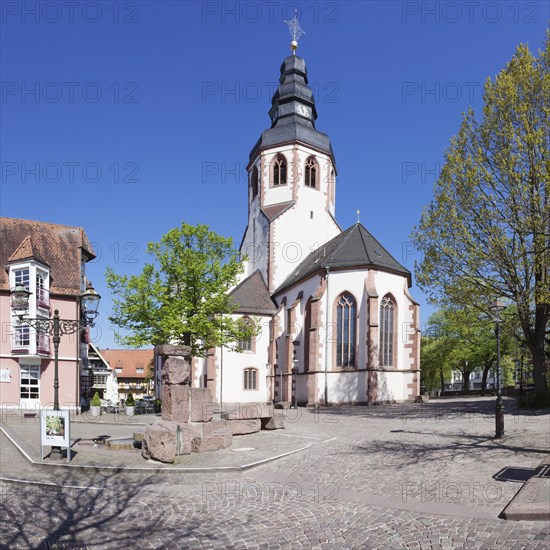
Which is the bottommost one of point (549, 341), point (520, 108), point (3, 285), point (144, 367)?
point (144, 367)

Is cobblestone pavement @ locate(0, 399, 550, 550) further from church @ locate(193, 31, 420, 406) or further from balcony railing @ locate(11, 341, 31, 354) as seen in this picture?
church @ locate(193, 31, 420, 406)

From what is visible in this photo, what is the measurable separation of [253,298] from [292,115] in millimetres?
17055

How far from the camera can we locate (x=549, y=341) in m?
24.2

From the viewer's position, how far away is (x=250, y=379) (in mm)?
39844

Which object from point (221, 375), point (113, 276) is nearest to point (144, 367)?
point (221, 375)

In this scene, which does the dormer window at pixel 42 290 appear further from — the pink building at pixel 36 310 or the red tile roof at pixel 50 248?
the red tile roof at pixel 50 248

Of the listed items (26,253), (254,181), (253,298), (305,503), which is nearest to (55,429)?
(305,503)

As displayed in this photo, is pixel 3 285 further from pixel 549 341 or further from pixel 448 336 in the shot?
pixel 448 336

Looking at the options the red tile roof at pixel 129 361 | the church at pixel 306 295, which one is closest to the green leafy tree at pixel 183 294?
the church at pixel 306 295

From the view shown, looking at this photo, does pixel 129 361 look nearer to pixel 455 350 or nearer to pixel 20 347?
pixel 455 350

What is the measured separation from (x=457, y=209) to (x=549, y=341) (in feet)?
27.5

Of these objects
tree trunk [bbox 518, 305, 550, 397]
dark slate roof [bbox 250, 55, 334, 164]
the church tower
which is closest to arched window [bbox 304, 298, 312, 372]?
the church tower

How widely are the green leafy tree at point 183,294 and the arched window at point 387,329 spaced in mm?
10573

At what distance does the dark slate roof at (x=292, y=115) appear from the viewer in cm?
4519
